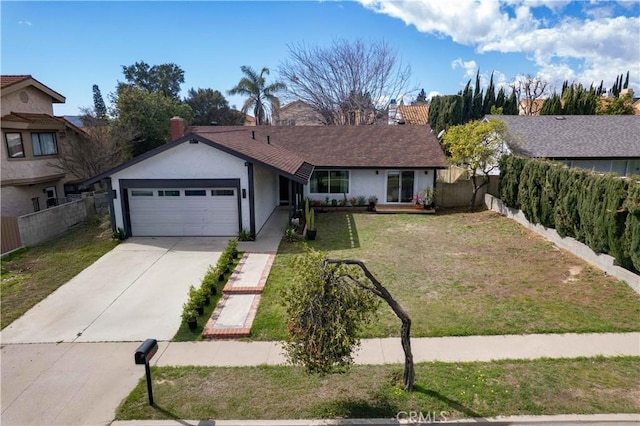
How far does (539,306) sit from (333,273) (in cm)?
636

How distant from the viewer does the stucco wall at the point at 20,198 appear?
18.0m

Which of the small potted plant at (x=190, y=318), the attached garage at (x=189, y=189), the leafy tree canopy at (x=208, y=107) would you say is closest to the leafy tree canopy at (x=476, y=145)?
the attached garage at (x=189, y=189)

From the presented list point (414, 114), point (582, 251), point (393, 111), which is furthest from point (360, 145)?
point (414, 114)

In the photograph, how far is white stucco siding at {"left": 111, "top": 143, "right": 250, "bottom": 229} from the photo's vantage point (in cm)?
1475

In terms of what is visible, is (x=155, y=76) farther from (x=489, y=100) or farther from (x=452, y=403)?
(x=452, y=403)

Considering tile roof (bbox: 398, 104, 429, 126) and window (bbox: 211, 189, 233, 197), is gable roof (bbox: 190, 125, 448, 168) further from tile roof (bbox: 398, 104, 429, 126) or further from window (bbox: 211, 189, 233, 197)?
tile roof (bbox: 398, 104, 429, 126)

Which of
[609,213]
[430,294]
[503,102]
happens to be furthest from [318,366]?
[503,102]

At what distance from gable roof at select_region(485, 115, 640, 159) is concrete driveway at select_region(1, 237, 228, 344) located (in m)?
17.9

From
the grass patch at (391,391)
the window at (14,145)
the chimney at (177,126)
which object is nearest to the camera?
the grass patch at (391,391)

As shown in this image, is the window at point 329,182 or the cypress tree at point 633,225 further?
the window at point 329,182

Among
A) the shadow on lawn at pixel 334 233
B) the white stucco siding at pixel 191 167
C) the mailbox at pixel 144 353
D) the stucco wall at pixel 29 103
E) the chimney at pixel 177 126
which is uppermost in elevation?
the stucco wall at pixel 29 103

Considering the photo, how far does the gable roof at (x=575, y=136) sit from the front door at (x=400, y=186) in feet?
19.6

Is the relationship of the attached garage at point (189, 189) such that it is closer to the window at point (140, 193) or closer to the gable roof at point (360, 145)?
the window at point (140, 193)

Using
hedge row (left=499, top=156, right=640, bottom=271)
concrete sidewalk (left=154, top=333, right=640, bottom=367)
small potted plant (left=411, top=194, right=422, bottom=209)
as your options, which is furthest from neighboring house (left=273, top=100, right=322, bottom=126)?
concrete sidewalk (left=154, top=333, right=640, bottom=367)
